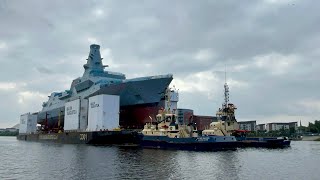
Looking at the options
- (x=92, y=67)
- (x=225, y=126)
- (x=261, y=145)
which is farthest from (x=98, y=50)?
(x=261, y=145)

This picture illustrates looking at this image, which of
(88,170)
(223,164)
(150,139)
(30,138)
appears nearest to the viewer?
(88,170)

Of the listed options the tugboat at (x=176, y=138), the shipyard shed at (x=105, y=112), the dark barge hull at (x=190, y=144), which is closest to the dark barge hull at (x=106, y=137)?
the shipyard shed at (x=105, y=112)

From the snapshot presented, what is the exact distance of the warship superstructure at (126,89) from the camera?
69750mm

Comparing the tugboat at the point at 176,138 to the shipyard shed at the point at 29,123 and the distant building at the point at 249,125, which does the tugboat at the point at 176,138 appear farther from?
the distant building at the point at 249,125

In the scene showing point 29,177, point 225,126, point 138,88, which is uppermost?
point 138,88

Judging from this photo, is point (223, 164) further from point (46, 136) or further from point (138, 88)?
point (46, 136)

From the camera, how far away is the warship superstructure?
229 ft

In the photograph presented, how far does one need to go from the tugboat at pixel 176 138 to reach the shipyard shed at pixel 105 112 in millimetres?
13334

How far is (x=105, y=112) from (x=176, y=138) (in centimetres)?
2179

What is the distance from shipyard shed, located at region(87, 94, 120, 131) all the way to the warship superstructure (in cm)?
412

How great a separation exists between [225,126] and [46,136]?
50.5 m

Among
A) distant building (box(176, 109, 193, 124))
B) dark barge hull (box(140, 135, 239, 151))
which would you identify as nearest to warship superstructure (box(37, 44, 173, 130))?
dark barge hull (box(140, 135, 239, 151))

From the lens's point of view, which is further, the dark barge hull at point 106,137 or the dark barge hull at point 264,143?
the dark barge hull at point 264,143

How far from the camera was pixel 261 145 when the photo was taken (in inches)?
2630
